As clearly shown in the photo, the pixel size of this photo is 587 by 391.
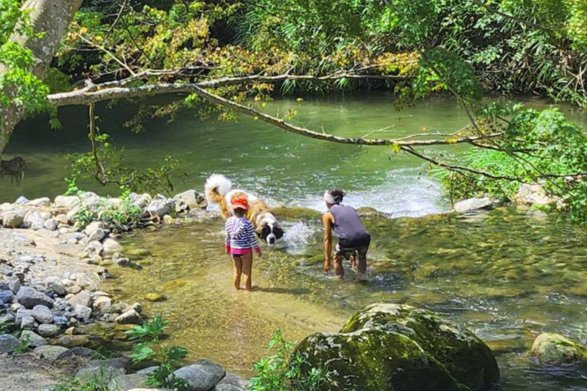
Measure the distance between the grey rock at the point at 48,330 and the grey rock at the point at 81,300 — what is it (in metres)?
0.57

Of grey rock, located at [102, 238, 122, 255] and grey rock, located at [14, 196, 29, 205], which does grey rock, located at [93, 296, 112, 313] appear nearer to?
grey rock, located at [102, 238, 122, 255]

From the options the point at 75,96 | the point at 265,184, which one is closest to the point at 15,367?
the point at 75,96

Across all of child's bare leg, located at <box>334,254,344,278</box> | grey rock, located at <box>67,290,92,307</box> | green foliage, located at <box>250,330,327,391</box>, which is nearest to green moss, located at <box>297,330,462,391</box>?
green foliage, located at <box>250,330,327,391</box>

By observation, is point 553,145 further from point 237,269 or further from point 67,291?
point 67,291

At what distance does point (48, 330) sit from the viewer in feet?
20.9

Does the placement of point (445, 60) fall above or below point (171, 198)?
above

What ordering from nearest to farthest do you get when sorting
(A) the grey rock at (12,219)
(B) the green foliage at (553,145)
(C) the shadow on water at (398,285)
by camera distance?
(B) the green foliage at (553,145) < (C) the shadow on water at (398,285) < (A) the grey rock at (12,219)

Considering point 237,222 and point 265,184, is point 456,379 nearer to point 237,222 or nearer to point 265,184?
point 237,222

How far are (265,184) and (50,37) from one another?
7.78 meters

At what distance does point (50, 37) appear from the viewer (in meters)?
4.86

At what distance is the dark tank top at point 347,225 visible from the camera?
7.59 metres

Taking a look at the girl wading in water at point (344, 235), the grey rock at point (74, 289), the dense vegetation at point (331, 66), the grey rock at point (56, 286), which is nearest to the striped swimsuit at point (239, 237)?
the girl wading in water at point (344, 235)

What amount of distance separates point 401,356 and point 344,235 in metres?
2.73

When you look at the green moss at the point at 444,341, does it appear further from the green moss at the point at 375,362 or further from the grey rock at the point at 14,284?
the grey rock at the point at 14,284
